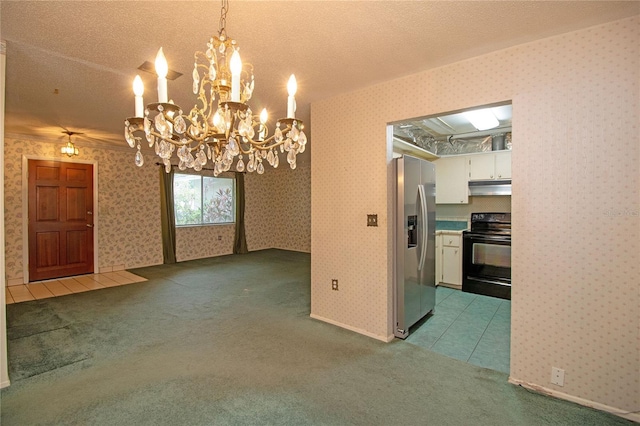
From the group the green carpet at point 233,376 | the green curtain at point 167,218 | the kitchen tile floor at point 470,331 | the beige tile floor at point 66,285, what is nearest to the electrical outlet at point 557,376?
the green carpet at point 233,376

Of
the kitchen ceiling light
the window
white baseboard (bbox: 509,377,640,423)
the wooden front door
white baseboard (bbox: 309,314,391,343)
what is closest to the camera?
white baseboard (bbox: 509,377,640,423)

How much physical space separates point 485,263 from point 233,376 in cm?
384

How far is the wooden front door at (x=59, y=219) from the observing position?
193 inches

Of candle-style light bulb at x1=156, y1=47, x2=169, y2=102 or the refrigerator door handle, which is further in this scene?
the refrigerator door handle

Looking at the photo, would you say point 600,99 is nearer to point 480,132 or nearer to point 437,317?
point 437,317

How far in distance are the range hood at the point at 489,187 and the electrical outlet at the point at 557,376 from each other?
2.88m

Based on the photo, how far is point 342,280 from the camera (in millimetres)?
3111

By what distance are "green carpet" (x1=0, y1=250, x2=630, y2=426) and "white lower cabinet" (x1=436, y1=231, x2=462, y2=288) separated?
2.18 m

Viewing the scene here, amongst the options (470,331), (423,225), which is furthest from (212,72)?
(470,331)

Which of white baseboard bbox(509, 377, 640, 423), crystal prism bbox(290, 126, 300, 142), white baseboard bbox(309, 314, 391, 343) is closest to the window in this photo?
white baseboard bbox(309, 314, 391, 343)

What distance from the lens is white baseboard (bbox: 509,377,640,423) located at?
70.2 inches

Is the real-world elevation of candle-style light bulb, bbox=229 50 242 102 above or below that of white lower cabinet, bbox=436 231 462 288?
above

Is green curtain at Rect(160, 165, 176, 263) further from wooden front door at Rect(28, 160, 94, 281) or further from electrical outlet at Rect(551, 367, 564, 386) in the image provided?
electrical outlet at Rect(551, 367, 564, 386)

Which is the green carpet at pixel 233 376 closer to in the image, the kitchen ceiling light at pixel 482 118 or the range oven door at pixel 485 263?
the range oven door at pixel 485 263
